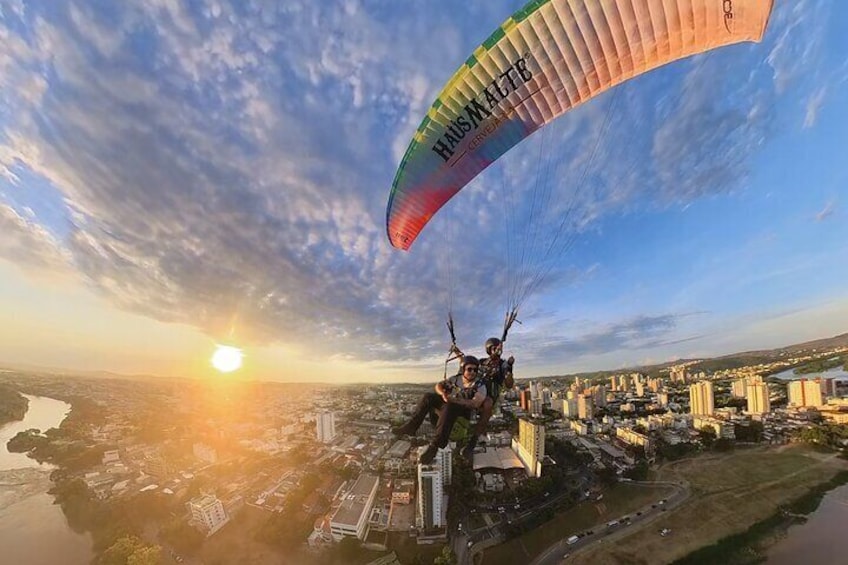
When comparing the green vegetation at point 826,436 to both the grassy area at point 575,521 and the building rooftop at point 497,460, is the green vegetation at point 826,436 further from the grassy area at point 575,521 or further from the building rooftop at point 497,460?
the building rooftop at point 497,460

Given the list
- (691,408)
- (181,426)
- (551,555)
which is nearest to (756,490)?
(551,555)

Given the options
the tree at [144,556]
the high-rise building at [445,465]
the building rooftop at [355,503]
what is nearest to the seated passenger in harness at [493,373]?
the building rooftop at [355,503]

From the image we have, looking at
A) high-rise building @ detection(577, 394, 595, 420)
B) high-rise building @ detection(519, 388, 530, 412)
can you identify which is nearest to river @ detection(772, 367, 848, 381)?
high-rise building @ detection(577, 394, 595, 420)

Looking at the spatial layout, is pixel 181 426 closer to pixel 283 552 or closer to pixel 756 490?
pixel 283 552

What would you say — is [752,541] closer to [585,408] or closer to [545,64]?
[545,64]

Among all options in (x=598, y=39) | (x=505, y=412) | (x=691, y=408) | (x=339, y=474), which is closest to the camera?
(x=598, y=39)

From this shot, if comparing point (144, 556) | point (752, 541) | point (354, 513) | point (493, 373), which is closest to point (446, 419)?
point (493, 373)
